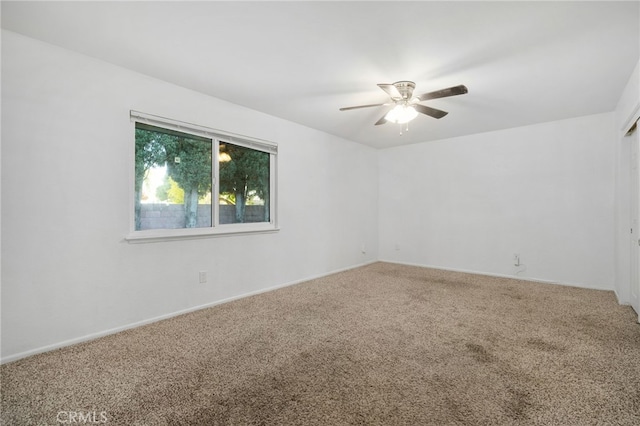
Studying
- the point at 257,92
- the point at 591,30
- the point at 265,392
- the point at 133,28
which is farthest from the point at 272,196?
the point at 591,30

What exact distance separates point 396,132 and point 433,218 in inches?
69.0

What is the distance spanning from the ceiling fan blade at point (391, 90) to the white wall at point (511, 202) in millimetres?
2720

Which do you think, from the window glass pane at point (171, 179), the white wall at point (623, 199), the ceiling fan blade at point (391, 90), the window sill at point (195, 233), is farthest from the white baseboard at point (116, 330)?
the white wall at point (623, 199)

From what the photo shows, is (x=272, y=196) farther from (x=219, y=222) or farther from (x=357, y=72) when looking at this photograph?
(x=357, y=72)

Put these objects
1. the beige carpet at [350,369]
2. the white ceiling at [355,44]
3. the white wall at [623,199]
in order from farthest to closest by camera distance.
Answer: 1. the white wall at [623,199]
2. the white ceiling at [355,44]
3. the beige carpet at [350,369]

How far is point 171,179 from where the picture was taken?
300 centimetres

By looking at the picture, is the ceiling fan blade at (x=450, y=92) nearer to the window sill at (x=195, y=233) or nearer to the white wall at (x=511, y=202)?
the window sill at (x=195, y=233)

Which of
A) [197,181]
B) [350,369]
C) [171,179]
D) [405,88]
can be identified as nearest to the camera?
[350,369]

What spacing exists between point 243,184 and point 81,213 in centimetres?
172

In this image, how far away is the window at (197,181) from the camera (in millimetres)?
2803

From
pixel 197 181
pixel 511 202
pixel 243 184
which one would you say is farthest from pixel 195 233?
pixel 511 202

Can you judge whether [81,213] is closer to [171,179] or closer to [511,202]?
[171,179]

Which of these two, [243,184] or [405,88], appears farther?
[243,184]

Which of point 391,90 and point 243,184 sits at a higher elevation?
point 391,90
